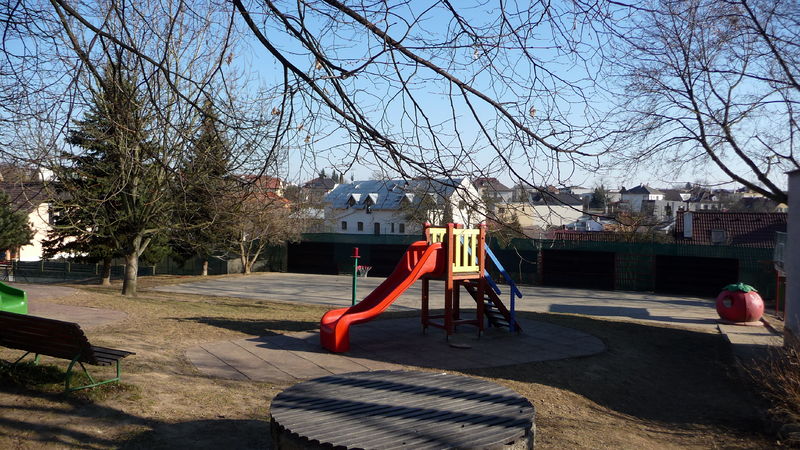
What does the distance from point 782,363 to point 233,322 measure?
8.65m

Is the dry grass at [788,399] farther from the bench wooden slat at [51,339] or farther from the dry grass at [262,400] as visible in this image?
the bench wooden slat at [51,339]

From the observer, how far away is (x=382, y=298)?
10.6 metres

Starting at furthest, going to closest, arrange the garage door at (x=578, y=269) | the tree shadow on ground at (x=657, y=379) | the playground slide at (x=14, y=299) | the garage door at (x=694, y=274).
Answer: the garage door at (x=578, y=269)
the garage door at (x=694, y=274)
the playground slide at (x=14, y=299)
the tree shadow on ground at (x=657, y=379)

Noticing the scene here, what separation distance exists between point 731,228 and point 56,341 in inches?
1315

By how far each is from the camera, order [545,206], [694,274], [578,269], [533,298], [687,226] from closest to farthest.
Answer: [545,206] < [533,298] < [694,274] < [578,269] < [687,226]

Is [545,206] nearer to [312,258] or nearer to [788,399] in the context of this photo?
[788,399]

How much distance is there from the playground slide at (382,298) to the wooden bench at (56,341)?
364cm

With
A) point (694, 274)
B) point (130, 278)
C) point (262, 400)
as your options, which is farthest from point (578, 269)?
point (262, 400)

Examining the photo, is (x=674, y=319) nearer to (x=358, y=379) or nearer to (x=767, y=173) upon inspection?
(x=767, y=173)

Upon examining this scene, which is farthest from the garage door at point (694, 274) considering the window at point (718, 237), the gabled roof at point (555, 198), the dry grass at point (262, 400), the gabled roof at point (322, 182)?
the gabled roof at point (555, 198)

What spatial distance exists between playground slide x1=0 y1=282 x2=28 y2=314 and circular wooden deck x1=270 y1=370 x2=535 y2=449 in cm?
789

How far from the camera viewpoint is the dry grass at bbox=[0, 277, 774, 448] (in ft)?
17.3

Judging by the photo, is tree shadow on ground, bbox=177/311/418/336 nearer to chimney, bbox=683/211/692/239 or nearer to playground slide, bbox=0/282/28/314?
playground slide, bbox=0/282/28/314

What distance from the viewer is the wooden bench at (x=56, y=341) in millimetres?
5820
